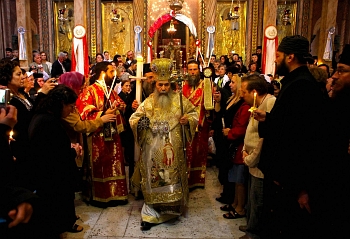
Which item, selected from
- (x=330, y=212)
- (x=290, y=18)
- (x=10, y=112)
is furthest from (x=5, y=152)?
(x=290, y=18)

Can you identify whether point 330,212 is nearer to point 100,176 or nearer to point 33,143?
point 33,143

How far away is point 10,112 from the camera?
5.95 feet

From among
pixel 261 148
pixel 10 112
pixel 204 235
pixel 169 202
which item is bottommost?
pixel 204 235

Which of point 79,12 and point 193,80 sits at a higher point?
point 79,12

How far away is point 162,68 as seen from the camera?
3.68 m

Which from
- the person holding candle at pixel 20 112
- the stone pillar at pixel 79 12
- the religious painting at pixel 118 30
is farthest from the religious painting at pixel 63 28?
the person holding candle at pixel 20 112

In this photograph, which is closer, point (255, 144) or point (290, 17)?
point (255, 144)

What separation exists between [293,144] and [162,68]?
175cm

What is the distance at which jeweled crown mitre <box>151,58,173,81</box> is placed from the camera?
3.68 m

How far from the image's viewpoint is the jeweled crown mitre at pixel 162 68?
368 cm

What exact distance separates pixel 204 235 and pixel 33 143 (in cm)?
209

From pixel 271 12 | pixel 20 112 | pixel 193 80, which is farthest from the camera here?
pixel 271 12

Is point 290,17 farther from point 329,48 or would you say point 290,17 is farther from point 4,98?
point 4,98

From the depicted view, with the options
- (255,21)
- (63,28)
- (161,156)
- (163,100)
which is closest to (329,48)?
(255,21)
